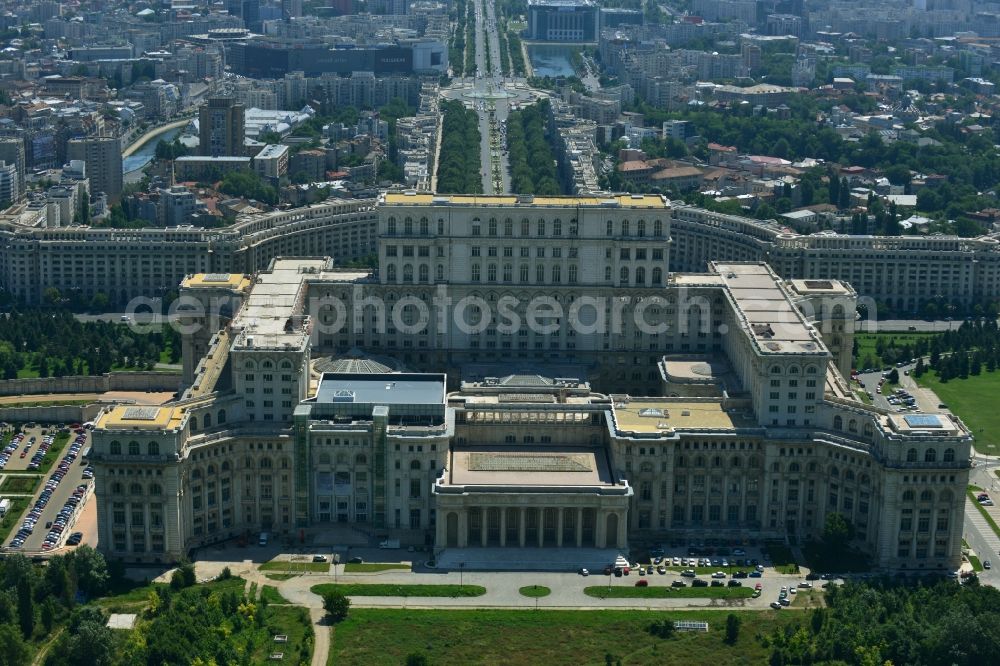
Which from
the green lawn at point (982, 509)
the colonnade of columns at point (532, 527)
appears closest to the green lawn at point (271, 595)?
the colonnade of columns at point (532, 527)

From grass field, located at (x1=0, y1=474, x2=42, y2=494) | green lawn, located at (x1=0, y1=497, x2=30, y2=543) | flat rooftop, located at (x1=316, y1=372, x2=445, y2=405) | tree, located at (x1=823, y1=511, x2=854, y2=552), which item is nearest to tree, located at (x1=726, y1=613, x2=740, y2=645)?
tree, located at (x1=823, y1=511, x2=854, y2=552)

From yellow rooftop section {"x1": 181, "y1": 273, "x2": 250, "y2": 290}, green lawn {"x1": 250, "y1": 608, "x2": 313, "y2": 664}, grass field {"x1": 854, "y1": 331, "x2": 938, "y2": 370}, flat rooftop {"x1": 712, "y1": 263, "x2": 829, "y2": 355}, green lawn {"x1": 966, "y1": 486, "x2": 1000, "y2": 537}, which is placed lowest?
green lawn {"x1": 250, "y1": 608, "x2": 313, "y2": 664}

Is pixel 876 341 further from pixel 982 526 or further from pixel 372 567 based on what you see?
pixel 372 567

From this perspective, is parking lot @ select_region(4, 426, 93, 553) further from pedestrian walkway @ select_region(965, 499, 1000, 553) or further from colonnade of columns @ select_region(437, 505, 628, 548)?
pedestrian walkway @ select_region(965, 499, 1000, 553)

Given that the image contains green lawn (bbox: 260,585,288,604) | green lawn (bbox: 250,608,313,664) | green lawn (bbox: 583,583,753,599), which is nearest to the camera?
green lawn (bbox: 250,608,313,664)

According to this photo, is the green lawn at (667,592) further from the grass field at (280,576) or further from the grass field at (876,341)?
the grass field at (876,341)

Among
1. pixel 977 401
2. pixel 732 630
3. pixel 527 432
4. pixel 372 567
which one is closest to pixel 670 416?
pixel 527 432

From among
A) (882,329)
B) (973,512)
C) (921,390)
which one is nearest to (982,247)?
(882,329)
